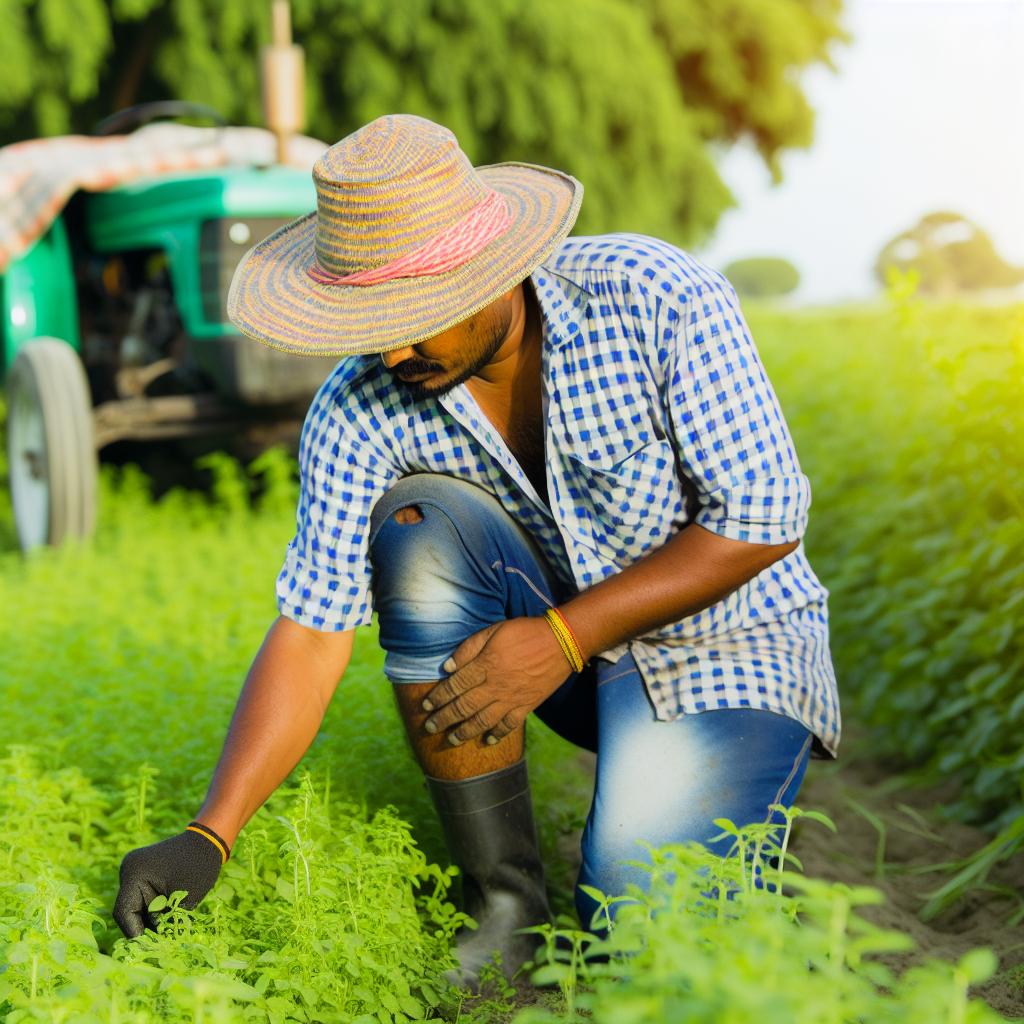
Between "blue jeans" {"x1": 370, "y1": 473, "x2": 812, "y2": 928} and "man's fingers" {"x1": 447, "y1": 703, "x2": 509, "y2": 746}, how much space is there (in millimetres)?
112

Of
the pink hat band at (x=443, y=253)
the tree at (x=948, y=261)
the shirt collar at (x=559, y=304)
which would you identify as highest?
the pink hat band at (x=443, y=253)

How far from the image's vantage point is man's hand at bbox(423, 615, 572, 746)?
2.50 m

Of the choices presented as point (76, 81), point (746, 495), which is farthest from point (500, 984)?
point (76, 81)

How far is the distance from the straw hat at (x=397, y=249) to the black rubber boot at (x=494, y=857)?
85 cm

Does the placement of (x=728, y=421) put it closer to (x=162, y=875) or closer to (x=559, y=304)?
(x=559, y=304)

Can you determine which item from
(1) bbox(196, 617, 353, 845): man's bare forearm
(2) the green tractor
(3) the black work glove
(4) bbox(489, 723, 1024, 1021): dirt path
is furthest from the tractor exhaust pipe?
(3) the black work glove

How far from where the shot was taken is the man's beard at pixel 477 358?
98.1 inches

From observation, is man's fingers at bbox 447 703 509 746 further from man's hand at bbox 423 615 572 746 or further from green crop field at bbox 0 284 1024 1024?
green crop field at bbox 0 284 1024 1024

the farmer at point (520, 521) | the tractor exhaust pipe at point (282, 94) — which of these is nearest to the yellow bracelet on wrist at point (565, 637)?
the farmer at point (520, 521)

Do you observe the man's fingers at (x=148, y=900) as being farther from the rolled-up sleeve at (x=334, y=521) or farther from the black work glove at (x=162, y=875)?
the rolled-up sleeve at (x=334, y=521)

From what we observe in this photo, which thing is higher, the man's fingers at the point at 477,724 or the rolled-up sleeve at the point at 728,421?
the rolled-up sleeve at the point at 728,421

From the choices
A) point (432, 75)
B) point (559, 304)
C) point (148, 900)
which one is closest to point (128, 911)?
point (148, 900)

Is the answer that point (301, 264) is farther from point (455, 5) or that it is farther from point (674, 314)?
point (455, 5)

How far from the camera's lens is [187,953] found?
2.12m
